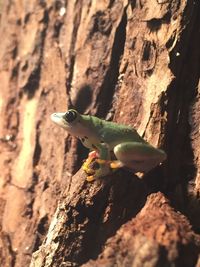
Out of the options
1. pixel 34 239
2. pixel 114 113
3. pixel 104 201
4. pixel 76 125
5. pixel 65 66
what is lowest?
pixel 34 239

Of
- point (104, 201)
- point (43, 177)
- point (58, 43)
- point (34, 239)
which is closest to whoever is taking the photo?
point (104, 201)

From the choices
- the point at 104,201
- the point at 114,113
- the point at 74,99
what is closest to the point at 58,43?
the point at 74,99

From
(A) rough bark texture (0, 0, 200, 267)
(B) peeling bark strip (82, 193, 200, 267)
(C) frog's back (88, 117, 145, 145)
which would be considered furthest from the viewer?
(C) frog's back (88, 117, 145, 145)

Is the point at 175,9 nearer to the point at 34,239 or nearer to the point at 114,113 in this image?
the point at 114,113

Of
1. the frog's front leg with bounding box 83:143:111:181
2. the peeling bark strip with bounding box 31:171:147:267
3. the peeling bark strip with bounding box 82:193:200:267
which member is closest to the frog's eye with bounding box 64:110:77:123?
the frog's front leg with bounding box 83:143:111:181

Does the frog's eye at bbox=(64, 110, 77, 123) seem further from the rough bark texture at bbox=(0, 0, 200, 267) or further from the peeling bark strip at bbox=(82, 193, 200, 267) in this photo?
the peeling bark strip at bbox=(82, 193, 200, 267)

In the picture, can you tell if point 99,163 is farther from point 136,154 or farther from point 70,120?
point 70,120

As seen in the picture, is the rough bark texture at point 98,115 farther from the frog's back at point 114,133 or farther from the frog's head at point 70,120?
the frog's head at point 70,120
